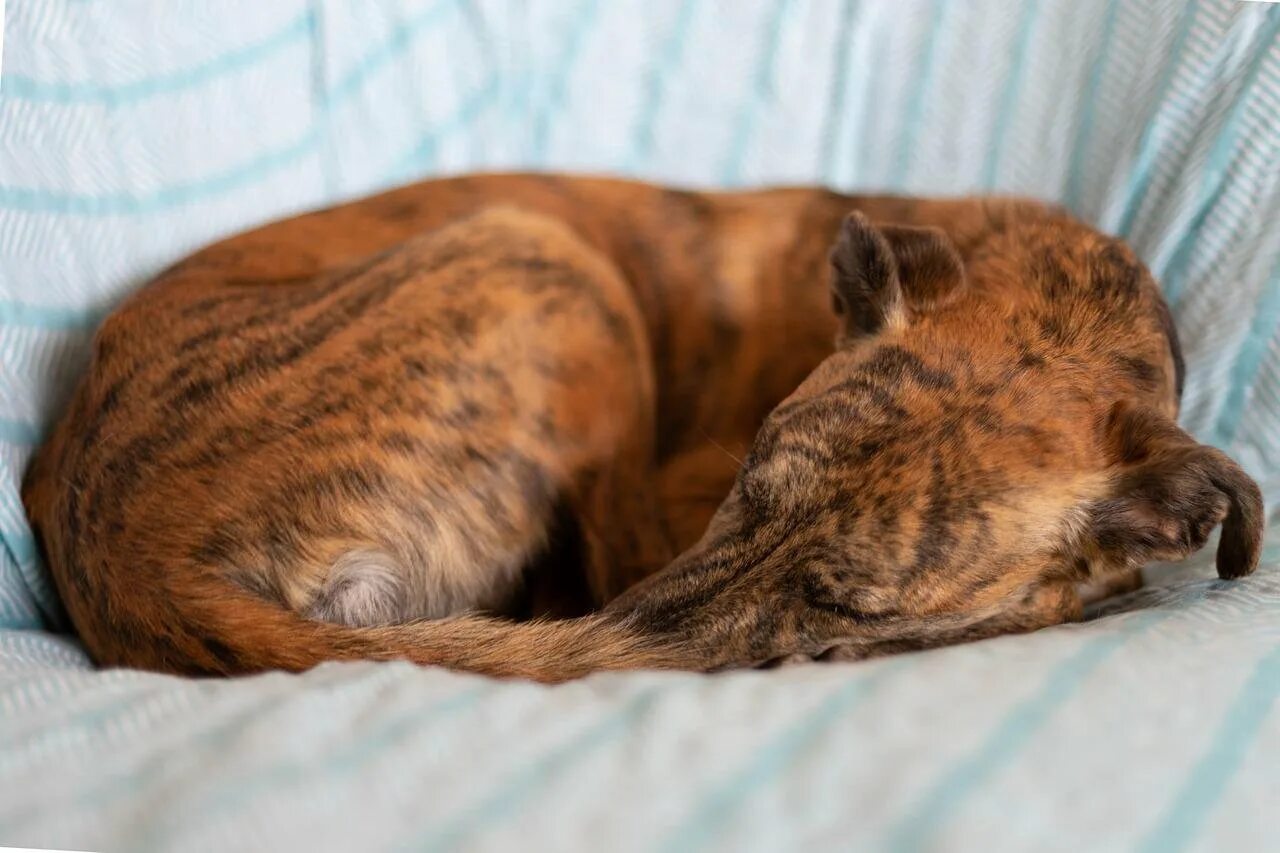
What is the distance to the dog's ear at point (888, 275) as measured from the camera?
148cm

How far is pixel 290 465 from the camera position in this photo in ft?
4.54

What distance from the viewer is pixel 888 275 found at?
4.83ft

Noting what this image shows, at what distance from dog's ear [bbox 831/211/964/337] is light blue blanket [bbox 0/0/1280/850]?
1.73 ft

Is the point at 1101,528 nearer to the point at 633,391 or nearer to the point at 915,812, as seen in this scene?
the point at 915,812

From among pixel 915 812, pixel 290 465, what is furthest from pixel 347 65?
pixel 915 812

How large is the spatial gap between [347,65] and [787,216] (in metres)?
1.01

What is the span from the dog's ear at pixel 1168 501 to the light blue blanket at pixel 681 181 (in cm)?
7

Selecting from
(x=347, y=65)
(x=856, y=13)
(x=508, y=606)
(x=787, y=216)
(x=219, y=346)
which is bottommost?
(x=508, y=606)

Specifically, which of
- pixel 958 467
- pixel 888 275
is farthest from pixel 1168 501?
pixel 888 275

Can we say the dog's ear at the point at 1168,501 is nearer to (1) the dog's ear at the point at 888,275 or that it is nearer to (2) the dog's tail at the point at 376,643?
(1) the dog's ear at the point at 888,275

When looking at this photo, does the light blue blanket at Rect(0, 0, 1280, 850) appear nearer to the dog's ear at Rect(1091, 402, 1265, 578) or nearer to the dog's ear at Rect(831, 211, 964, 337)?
the dog's ear at Rect(1091, 402, 1265, 578)

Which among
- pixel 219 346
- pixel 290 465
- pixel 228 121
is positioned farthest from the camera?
pixel 228 121

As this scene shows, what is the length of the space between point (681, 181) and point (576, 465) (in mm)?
1062

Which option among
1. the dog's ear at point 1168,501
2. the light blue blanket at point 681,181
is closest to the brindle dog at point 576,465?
the dog's ear at point 1168,501
